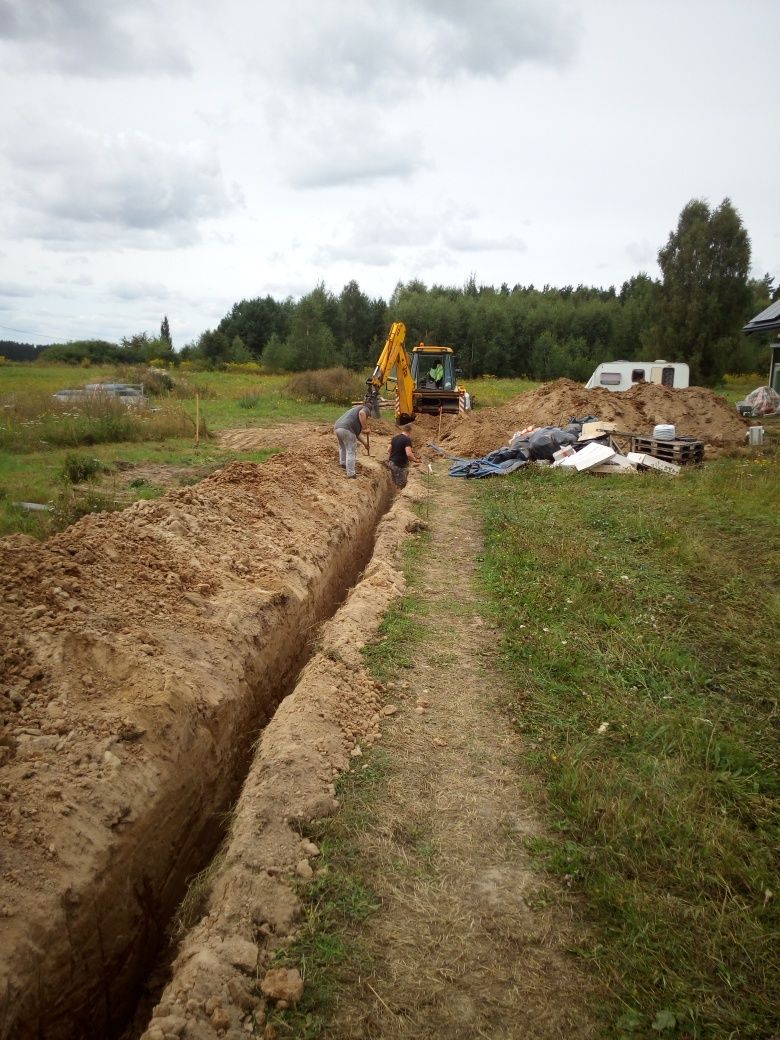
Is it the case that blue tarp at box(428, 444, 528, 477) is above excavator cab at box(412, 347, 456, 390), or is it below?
below

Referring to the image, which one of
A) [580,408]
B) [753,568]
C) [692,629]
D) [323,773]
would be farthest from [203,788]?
[580,408]

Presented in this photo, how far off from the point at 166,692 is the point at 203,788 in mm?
686

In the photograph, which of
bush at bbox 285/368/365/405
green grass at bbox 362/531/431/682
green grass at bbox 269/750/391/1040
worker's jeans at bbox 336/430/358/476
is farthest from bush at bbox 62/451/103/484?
bush at bbox 285/368/365/405

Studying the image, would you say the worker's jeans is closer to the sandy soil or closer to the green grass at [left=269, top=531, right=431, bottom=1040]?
the sandy soil

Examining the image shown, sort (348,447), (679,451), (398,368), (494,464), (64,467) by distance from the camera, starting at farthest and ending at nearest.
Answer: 1. (398,368)
2. (494,464)
3. (679,451)
4. (348,447)
5. (64,467)

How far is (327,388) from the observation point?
28.3 m

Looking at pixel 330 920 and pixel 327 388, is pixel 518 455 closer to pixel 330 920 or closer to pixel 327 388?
pixel 330 920

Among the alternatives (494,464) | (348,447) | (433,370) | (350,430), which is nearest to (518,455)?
(494,464)

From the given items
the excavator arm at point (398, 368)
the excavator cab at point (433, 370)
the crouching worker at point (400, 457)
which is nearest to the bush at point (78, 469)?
the crouching worker at point (400, 457)

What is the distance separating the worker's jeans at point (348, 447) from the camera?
37.2 ft

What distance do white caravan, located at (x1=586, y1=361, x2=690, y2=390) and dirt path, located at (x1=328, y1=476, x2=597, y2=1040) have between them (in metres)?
22.4

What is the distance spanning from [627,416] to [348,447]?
28.5 feet

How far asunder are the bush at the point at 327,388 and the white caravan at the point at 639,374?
9.61 metres

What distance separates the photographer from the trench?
3068mm
